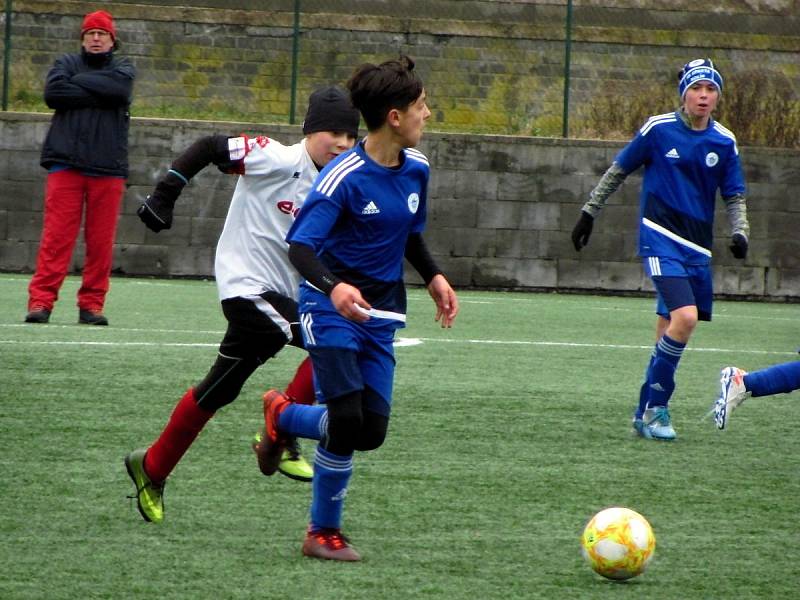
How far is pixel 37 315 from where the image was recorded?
11320mm

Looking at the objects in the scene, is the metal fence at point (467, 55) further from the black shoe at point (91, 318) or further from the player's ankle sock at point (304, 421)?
the player's ankle sock at point (304, 421)

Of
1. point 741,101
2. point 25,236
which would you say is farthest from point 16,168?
point 741,101

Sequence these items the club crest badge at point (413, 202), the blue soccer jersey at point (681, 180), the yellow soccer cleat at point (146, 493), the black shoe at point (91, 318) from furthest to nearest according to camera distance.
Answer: the black shoe at point (91, 318) < the blue soccer jersey at point (681, 180) < the yellow soccer cleat at point (146, 493) < the club crest badge at point (413, 202)

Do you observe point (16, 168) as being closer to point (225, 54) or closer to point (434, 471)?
point (225, 54)

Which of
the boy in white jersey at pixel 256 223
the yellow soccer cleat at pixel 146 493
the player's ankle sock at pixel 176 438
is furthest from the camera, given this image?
the boy in white jersey at pixel 256 223

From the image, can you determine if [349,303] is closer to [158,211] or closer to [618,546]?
[618,546]

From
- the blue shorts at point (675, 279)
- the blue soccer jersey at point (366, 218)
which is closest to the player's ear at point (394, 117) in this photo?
the blue soccer jersey at point (366, 218)

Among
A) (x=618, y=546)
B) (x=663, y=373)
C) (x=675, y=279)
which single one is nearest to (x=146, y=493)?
(x=618, y=546)

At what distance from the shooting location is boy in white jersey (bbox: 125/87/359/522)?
549 centimetres

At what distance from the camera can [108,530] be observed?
4992 mm

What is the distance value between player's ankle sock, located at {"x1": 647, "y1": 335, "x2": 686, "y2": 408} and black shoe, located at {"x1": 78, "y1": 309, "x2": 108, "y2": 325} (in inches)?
205

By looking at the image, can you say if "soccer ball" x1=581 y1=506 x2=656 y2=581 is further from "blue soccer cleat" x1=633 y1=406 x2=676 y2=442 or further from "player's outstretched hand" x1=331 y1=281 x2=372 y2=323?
"blue soccer cleat" x1=633 y1=406 x2=676 y2=442

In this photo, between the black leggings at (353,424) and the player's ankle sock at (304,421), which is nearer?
the black leggings at (353,424)

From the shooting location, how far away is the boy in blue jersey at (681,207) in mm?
7594
